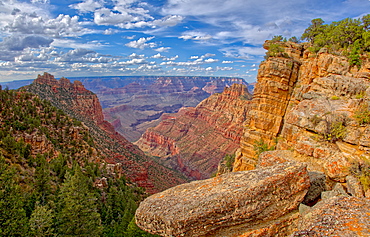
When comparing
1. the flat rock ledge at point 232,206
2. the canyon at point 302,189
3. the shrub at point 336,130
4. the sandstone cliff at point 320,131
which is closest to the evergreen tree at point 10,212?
the canyon at point 302,189

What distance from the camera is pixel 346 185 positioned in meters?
12.5

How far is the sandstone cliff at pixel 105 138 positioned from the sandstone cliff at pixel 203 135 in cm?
2634

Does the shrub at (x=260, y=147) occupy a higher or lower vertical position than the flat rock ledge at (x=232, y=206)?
lower

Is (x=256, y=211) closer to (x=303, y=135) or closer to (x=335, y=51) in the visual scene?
(x=303, y=135)

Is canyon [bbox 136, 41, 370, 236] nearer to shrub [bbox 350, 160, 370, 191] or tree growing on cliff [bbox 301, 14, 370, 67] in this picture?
shrub [bbox 350, 160, 370, 191]

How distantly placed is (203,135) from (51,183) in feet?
361

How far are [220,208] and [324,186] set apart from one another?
6.96m

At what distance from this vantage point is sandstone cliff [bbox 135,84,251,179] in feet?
359

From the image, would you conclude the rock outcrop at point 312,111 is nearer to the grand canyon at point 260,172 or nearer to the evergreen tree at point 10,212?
the grand canyon at point 260,172

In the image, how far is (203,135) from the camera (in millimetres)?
133875

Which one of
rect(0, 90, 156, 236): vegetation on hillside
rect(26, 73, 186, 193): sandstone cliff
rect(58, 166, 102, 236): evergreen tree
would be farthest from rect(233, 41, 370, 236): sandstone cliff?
rect(26, 73, 186, 193): sandstone cliff

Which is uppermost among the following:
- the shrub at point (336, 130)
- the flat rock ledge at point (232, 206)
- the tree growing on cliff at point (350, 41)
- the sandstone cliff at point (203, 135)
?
the tree growing on cliff at point (350, 41)

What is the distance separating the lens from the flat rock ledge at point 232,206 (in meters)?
9.95

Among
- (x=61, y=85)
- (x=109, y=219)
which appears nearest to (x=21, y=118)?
(x=109, y=219)
